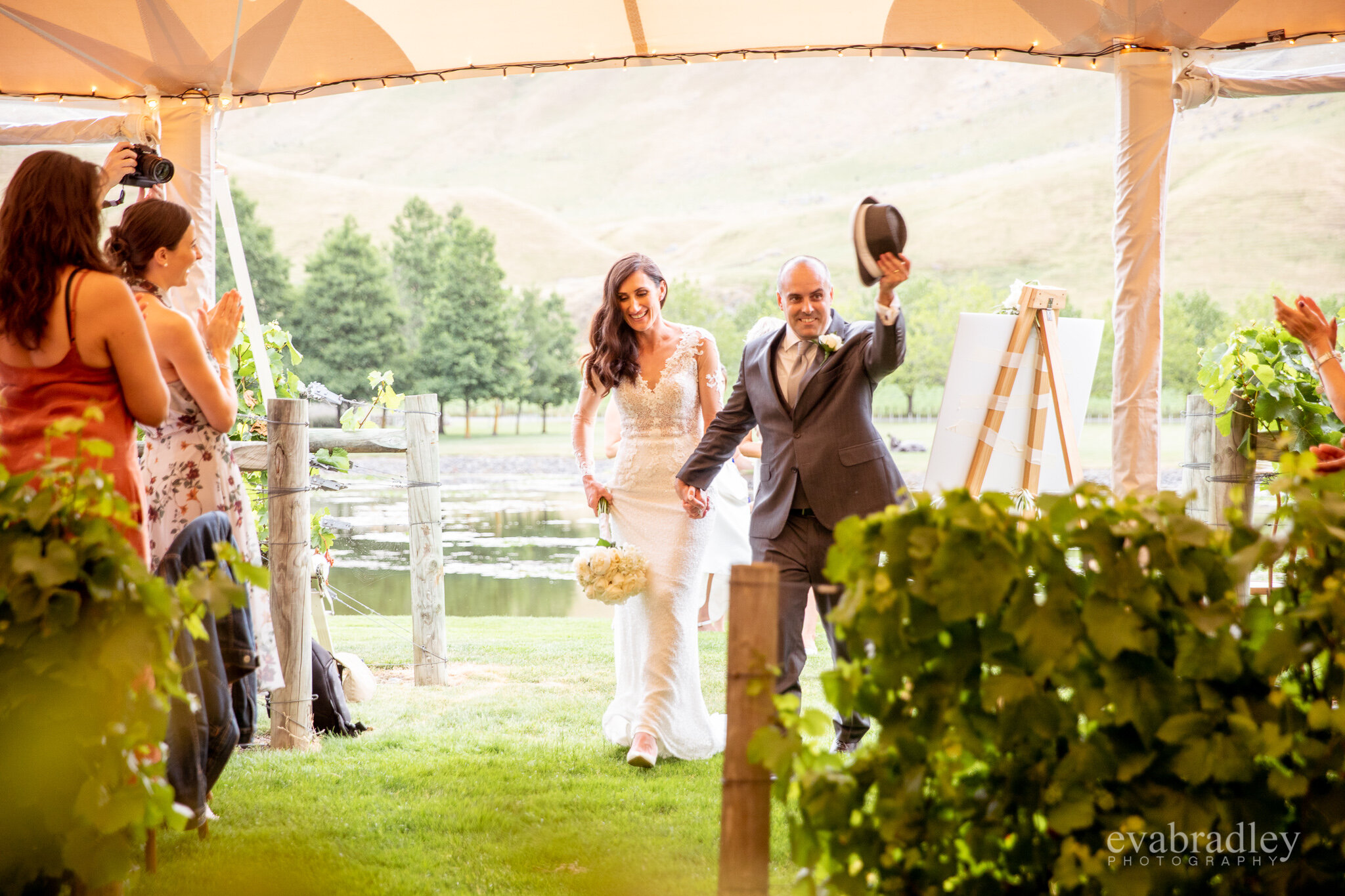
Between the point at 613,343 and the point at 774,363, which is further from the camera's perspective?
the point at 613,343

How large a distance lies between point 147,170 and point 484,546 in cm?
2060

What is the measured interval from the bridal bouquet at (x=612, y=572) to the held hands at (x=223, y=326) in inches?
58.7

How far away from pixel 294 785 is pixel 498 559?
59.0 feet

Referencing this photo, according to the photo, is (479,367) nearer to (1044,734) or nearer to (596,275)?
(596,275)

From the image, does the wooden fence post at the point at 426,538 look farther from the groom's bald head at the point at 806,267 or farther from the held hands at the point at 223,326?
the groom's bald head at the point at 806,267

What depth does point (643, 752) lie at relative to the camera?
4.12m

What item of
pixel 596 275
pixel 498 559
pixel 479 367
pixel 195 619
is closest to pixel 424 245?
pixel 479 367

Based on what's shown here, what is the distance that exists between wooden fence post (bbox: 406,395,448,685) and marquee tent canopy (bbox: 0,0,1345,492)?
980 mm

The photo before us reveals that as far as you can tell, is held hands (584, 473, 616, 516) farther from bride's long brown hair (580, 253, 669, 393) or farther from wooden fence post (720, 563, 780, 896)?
wooden fence post (720, 563, 780, 896)

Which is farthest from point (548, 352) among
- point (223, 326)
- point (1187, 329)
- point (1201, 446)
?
point (223, 326)

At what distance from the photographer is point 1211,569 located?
1795 millimetres

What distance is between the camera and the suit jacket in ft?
12.5

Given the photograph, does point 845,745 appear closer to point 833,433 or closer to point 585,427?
point 833,433

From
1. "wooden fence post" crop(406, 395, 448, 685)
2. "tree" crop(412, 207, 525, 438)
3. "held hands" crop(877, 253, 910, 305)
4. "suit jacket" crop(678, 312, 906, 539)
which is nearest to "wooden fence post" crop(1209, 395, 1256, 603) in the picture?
"suit jacket" crop(678, 312, 906, 539)
